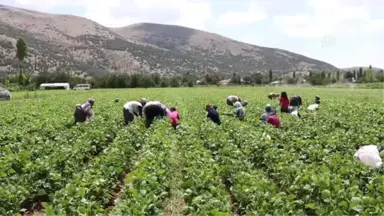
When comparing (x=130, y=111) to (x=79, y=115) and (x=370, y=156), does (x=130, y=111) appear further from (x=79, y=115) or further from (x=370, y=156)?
(x=370, y=156)

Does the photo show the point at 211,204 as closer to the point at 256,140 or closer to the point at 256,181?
the point at 256,181

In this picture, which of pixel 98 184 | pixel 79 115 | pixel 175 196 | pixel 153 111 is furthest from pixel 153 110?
pixel 98 184

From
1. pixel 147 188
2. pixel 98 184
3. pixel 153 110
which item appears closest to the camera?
pixel 147 188

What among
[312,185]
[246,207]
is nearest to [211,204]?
[246,207]

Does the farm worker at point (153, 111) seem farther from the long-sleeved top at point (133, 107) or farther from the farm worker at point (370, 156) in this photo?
the farm worker at point (370, 156)

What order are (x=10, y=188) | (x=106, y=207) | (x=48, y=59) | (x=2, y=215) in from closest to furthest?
1. (x=2, y=215)
2. (x=10, y=188)
3. (x=106, y=207)
4. (x=48, y=59)

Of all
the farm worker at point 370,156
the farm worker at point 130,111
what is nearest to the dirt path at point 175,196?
the farm worker at point 370,156

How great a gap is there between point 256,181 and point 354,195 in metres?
2.06

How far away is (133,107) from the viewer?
798 inches

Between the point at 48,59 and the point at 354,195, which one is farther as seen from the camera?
the point at 48,59

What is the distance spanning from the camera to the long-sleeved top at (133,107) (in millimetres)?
20094

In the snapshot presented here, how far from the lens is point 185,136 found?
15.2 metres

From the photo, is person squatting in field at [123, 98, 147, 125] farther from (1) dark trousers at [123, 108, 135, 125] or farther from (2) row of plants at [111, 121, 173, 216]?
(2) row of plants at [111, 121, 173, 216]

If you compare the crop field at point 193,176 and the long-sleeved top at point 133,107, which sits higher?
the long-sleeved top at point 133,107
